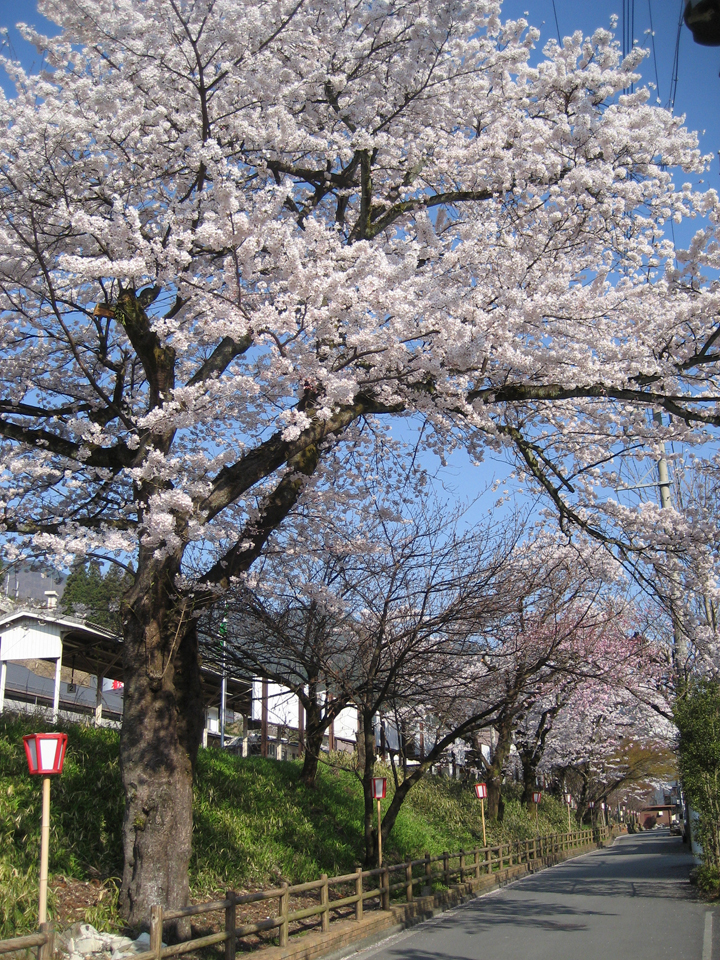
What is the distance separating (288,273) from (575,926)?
11.0 m

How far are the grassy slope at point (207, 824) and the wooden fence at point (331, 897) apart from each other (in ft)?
2.28

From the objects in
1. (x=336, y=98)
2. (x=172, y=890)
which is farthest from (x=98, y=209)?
(x=172, y=890)

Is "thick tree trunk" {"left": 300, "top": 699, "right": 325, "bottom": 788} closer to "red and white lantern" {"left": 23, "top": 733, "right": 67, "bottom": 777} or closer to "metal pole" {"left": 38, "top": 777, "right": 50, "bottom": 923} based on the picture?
"red and white lantern" {"left": 23, "top": 733, "right": 67, "bottom": 777}

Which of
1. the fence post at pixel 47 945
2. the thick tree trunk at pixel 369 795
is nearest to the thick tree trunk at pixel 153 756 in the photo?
the fence post at pixel 47 945

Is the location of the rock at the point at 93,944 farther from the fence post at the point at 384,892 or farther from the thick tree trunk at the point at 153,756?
the fence post at the point at 384,892

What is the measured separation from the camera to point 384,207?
10758 millimetres

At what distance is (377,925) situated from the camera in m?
11.7

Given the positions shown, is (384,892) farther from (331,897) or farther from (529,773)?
(529,773)

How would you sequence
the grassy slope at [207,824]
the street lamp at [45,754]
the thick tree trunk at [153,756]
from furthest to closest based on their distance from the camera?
the grassy slope at [207,824] → the thick tree trunk at [153,756] → the street lamp at [45,754]

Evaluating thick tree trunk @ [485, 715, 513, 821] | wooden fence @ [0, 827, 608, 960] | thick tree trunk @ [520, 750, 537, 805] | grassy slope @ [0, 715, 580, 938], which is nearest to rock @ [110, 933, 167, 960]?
wooden fence @ [0, 827, 608, 960]

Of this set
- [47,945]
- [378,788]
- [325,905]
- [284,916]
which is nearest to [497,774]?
[378,788]

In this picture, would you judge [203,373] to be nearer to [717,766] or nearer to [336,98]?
[336,98]

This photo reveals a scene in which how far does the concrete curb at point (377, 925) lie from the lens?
928 cm

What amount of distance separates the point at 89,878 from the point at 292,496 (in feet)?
16.3
